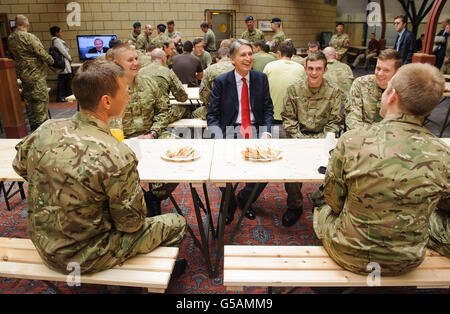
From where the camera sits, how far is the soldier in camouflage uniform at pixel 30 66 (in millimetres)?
6180

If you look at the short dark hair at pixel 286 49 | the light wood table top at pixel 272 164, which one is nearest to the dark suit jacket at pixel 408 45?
the short dark hair at pixel 286 49

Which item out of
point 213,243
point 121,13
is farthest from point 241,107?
point 121,13

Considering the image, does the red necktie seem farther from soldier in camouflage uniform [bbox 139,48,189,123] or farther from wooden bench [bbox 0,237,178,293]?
wooden bench [bbox 0,237,178,293]

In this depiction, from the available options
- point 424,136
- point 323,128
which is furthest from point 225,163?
point 323,128

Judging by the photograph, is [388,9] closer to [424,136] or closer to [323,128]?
[323,128]

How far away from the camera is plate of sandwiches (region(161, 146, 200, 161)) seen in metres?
2.31

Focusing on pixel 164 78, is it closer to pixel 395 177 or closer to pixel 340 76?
pixel 340 76

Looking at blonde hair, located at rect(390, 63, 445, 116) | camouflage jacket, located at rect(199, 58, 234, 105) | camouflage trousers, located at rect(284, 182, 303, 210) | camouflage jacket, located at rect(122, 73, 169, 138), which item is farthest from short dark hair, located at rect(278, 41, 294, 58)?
blonde hair, located at rect(390, 63, 445, 116)

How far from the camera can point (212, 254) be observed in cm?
267

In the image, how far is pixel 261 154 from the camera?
2338 millimetres

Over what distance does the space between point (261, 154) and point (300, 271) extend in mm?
901

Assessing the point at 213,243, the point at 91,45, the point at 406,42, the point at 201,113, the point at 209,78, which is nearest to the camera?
the point at 213,243

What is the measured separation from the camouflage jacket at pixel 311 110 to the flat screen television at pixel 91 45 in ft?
25.7

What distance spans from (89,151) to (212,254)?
1570 millimetres
